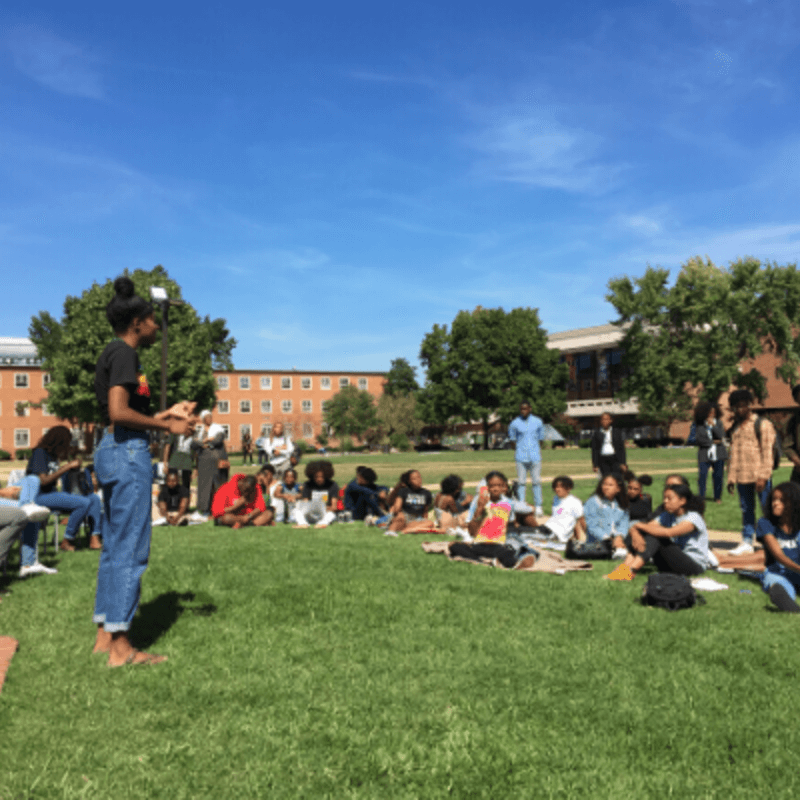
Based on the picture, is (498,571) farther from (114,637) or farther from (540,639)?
(114,637)

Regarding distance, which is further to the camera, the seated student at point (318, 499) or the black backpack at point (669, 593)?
the seated student at point (318, 499)

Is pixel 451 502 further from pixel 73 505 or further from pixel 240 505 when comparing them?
pixel 73 505

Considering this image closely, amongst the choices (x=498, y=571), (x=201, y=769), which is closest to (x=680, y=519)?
(x=498, y=571)

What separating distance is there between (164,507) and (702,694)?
1098 centimetres

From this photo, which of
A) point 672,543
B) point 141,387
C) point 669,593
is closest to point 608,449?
point 672,543

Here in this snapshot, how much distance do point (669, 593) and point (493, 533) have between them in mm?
3009

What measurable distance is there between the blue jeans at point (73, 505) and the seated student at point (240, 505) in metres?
2.93

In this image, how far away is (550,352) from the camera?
66.0 meters

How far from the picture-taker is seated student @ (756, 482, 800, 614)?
662 centimetres

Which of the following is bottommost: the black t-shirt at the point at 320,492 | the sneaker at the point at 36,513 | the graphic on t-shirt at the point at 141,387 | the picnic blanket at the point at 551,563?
the picnic blanket at the point at 551,563

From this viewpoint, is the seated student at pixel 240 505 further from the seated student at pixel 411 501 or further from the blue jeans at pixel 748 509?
the blue jeans at pixel 748 509

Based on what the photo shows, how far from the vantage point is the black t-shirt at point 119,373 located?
4.45 meters

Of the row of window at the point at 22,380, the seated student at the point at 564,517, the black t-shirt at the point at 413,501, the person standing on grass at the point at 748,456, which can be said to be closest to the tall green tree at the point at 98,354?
the black t-shirt at the point at 413,501

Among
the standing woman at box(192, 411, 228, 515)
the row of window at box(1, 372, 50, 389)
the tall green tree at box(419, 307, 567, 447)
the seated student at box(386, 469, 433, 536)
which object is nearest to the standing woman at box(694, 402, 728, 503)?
the seated student at box(386, 469, 433, 536)
